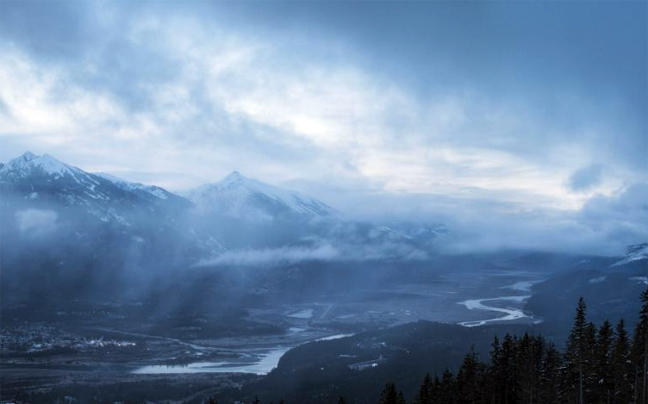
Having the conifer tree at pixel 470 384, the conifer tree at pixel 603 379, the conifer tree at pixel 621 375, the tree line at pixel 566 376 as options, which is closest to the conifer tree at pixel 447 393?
the tree line at pixel 566 376

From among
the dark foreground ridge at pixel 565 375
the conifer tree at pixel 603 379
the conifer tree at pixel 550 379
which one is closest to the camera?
the dark foreground ridge at pixel 565 375

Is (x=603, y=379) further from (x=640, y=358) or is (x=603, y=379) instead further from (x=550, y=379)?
(x=640, y=358)

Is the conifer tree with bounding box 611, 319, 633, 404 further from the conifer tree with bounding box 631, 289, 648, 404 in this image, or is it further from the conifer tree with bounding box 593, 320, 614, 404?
the conifer tree with bounding box 631, 289, 648, 404

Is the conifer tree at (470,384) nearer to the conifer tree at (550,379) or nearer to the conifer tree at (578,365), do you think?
the conifer tree at (550,379)

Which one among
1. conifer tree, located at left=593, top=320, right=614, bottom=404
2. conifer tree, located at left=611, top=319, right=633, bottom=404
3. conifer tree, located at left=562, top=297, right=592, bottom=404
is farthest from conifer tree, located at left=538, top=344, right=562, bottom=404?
conifer tree, located at left=611, top=319, right=633, bottom=404

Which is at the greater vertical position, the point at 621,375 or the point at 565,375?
the point at 621,375

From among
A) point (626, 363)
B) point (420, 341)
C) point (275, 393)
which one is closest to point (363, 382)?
point (275, 393)

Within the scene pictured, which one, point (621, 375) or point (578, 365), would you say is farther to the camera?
point (621, 375)

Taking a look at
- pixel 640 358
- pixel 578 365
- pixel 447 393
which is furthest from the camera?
pixel 447 393

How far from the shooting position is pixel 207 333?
177000 millimetres

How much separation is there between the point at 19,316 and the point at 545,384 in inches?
6345

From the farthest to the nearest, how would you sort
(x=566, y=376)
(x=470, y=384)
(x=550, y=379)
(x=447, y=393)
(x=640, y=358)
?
1. (x=447, y=393)
2. (x=470, y=384)
3. (x=550, y=379)
4. (x=566, y=376)
5. (x=640, y=358)

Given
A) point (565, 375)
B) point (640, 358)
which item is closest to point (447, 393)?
point (565, 375)

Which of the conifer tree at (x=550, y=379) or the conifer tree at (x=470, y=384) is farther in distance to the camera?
the conifer tree at (x=470, y=384)
